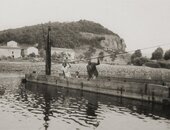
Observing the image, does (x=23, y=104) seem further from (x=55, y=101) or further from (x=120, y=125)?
(x=120, y=125)

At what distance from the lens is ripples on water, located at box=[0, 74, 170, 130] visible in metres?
19.6

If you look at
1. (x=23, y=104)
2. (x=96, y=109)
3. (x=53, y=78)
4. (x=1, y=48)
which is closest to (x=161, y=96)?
(x=96, y=109)

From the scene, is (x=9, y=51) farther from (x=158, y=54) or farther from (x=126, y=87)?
(x=126, y=87)

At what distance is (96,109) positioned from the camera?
83.8ft

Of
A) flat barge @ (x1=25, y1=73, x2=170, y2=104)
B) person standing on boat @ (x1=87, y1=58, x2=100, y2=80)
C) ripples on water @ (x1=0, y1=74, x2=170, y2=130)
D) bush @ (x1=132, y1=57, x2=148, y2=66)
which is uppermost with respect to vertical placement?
bush @ (x1=132, y1=57, x2=148, y2=66)

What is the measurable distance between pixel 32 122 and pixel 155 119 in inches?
336

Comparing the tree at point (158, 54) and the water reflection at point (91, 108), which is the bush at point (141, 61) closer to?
the tree at point (158, 54)

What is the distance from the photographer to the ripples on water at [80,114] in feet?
64.2

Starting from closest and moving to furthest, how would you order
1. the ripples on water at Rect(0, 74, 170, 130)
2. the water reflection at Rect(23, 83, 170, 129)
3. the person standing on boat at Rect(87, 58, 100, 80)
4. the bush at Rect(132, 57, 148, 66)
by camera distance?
the ripples on water at Rect(0, 74, 170, 130), the water reflection at Rect(23, 83, 170, 129), the person standing on boat at Rect(87, 58, 100, 80), the bush at Rect(132, 57, 148, 66)

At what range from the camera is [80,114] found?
2297 cm

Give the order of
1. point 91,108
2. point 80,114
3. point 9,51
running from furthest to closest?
point 9,51 < point 91,108 < point 80,114

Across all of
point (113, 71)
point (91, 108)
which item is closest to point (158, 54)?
point (113, 71)

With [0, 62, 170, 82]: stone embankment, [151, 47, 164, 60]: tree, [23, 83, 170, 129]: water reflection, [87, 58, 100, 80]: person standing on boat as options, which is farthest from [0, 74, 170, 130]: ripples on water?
[151, 47, 164, 60]: tree

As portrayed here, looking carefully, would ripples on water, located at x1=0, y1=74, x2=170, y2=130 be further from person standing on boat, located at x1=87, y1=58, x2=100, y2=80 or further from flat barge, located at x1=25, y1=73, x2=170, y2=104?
person standing on boat, located at x1=87, y1=58, x2=100, y2=80
